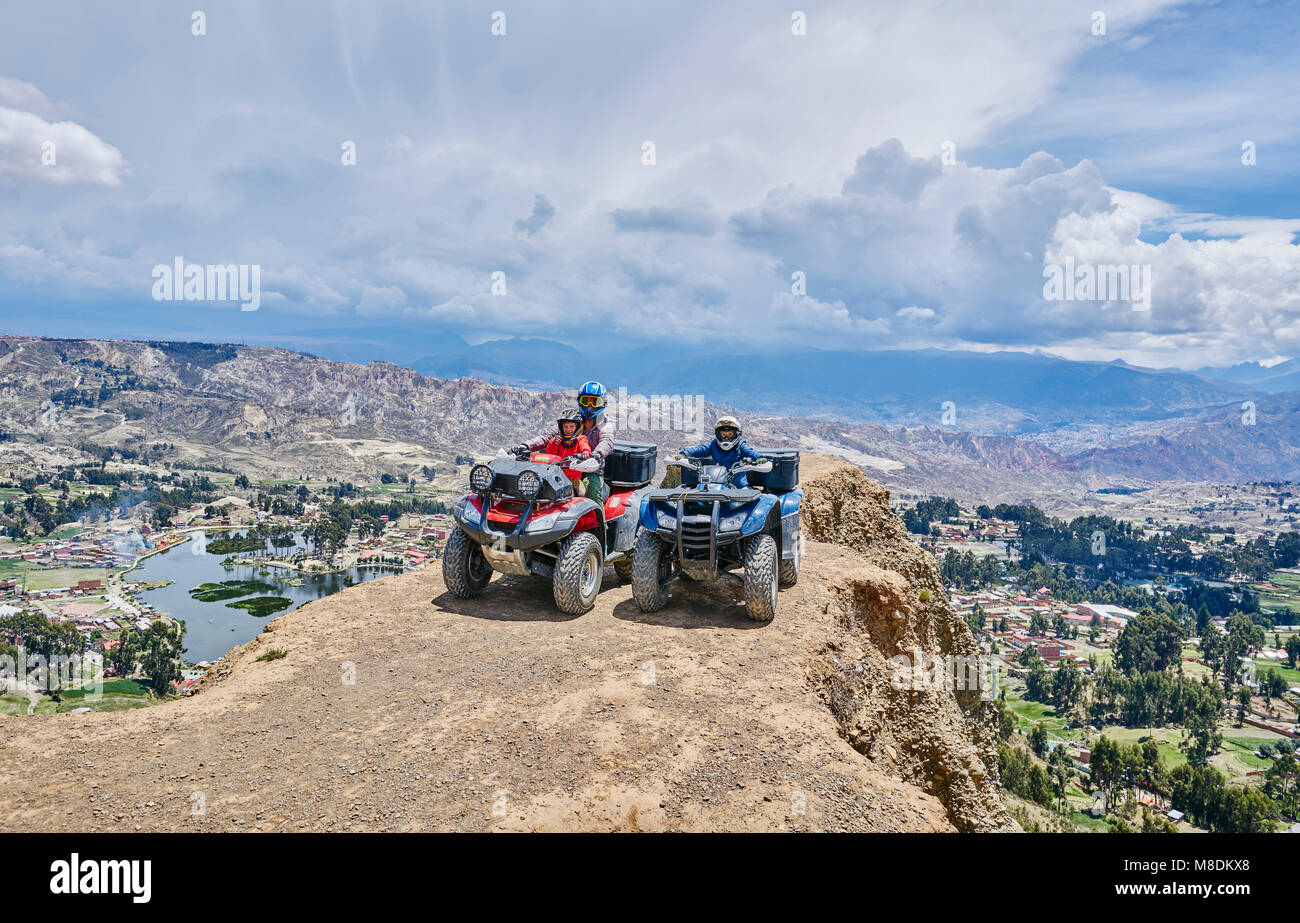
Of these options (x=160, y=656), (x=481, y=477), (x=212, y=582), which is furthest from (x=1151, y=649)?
(x=212, y=582)

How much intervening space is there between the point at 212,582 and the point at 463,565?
90.2m

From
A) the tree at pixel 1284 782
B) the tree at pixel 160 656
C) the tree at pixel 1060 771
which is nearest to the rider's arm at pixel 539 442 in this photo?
the tree at pixel 1060 771

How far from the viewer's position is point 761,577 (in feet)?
34.8

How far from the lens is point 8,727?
7.21 meters

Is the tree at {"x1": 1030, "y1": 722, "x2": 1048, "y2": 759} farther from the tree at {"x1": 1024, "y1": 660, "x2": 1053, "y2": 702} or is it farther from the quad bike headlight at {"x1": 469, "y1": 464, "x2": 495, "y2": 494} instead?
the quad bike headlight at {"x1": 469, "y1": 464, "x2": 495, "y2": 494}

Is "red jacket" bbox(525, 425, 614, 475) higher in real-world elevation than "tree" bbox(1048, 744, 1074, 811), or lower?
higher

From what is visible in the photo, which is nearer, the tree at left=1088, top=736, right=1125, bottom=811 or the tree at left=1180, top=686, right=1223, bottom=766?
the tree at left=1088, top=736, right=1125, bottom=811

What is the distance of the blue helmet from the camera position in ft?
41.1

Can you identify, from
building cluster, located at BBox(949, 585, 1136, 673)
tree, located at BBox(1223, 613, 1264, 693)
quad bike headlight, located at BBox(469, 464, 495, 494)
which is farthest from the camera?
building cluster, located at BBox(949, 585, 1136, 673)

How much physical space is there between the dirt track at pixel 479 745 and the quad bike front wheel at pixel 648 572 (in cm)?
70

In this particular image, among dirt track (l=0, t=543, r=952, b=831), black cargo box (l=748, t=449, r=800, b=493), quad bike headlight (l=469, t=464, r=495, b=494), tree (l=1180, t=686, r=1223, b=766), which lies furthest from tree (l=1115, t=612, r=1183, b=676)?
quad bike headlight (l=469, t=464, r=495, b=494)

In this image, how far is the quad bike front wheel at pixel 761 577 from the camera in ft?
34.8

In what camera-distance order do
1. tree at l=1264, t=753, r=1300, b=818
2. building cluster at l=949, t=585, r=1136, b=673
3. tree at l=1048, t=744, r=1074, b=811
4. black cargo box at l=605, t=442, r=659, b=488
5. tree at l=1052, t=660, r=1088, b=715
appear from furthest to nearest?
building cluster at l=949, t=585, r=1136, b=673 < tree at l=1052, t=660, r=1088, b=715 < tree at l=1264, t=753, r=1300, b=818 < tree at l=1048, t=744, r=1074, b=811 < black cargo box at l=605, t=442, r=659, b=488

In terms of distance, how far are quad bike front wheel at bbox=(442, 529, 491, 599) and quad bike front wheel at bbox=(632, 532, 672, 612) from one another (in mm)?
2748
